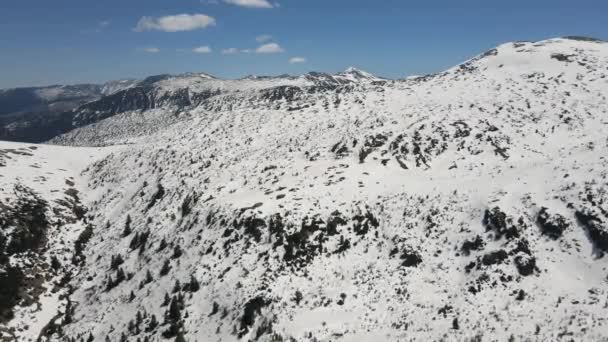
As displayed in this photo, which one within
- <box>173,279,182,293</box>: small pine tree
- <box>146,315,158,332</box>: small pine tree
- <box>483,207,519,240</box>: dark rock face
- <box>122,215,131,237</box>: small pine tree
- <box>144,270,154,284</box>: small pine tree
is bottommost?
<box>146,315,158,332</box>: small pine tree

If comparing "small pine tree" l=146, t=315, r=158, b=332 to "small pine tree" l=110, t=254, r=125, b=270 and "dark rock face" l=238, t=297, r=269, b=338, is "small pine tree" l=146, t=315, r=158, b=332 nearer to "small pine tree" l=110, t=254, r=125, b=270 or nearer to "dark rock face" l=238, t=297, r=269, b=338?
"dark rock face" l=238, t=297, r=269, b=338

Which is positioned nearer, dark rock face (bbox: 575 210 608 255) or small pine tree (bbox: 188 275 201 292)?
dark rock face (bbox: 575 210 608 255)

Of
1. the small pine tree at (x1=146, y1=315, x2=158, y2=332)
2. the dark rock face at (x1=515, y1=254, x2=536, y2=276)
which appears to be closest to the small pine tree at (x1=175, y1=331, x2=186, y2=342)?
the small pine tree at (x1=146, y1=315, x2=158, y2=332)

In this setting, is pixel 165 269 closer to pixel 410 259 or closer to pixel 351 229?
pixel 351 229

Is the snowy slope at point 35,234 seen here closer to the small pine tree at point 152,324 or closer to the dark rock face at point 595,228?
the small pine tree at point 152,324

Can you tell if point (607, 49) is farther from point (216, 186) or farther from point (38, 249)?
point (38, 249)

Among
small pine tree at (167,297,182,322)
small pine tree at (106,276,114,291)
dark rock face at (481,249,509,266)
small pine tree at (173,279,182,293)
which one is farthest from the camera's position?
small pine tree at (106,276,114,291)

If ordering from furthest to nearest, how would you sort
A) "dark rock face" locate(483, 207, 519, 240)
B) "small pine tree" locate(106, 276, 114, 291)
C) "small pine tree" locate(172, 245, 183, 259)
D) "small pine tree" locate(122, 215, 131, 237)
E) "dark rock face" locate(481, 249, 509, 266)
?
1. "small pine tree" locate(122, 215, 131, 237)
2. "small pine tree" locate(106, 276, 114, 291)
3. "small pine tree" locate(172, 245, 183, 259)
4. "dark rock face" locate(483, 207, 519, 240)
5. "dark rock face" locate(481, 249, 509, 266)

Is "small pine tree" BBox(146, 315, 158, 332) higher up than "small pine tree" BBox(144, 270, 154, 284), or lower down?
lower down

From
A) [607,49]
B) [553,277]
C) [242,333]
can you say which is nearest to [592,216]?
[553,277]
